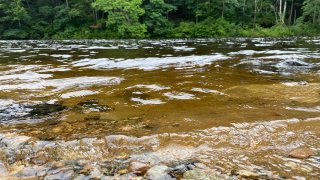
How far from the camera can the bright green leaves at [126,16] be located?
28.5 metres

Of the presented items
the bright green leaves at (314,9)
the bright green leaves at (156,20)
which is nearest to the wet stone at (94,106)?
the bright green leaves at (156,20)

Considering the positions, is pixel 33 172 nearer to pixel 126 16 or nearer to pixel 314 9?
pixel 126 16

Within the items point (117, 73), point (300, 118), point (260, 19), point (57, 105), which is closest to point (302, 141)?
point (300, 118)

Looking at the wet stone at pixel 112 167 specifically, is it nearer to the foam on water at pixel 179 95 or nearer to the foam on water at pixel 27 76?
the foam on water at pixel 179 95

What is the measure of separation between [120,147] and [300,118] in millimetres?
2288

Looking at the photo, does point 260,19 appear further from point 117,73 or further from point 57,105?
point 57,105

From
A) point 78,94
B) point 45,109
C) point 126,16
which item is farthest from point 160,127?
point 126,16

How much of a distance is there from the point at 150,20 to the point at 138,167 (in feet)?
95.6

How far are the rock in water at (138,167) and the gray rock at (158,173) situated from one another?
47mm

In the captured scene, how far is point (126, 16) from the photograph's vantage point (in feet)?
95.8

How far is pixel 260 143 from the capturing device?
307 centimetres

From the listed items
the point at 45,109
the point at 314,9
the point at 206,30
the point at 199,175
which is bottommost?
the point at 199,175

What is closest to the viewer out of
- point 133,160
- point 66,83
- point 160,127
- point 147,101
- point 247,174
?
point 247,174

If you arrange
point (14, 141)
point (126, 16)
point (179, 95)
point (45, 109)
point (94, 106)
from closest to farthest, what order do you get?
point (14, 141)
point (45, 109)
point (94, 106)
point (179, 95)
point (126, 16)
